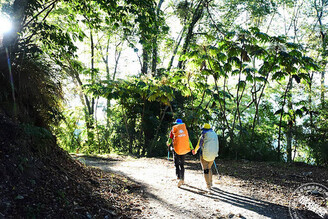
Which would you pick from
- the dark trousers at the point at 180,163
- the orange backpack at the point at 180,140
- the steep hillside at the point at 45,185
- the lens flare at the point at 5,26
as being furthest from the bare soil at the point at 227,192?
the lens flare at the point at 5,26

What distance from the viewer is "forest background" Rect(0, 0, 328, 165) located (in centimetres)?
464

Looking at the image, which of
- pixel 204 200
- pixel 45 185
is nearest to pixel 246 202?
pixel 204 200

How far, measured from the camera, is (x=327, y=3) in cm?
1672

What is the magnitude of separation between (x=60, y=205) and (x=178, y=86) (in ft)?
29.4

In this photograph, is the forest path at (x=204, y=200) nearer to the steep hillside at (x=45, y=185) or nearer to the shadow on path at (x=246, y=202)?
the shadow on path at (x=246, y=202)

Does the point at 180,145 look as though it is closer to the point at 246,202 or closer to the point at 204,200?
the point at 204,200

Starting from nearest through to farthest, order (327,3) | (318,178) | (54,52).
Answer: (54,52), (318,178), (327,3)

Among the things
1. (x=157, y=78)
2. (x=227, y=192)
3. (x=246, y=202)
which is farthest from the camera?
(x=157, y=78)

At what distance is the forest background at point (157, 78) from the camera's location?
183 inches

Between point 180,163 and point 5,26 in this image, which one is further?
point 180,163

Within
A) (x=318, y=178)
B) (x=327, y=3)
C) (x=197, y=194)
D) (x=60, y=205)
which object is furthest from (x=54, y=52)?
(x=327, y=3)

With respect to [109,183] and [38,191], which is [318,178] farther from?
[38,191]

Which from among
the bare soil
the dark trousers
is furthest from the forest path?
the dark trousers

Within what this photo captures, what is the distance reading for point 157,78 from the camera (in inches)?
455
